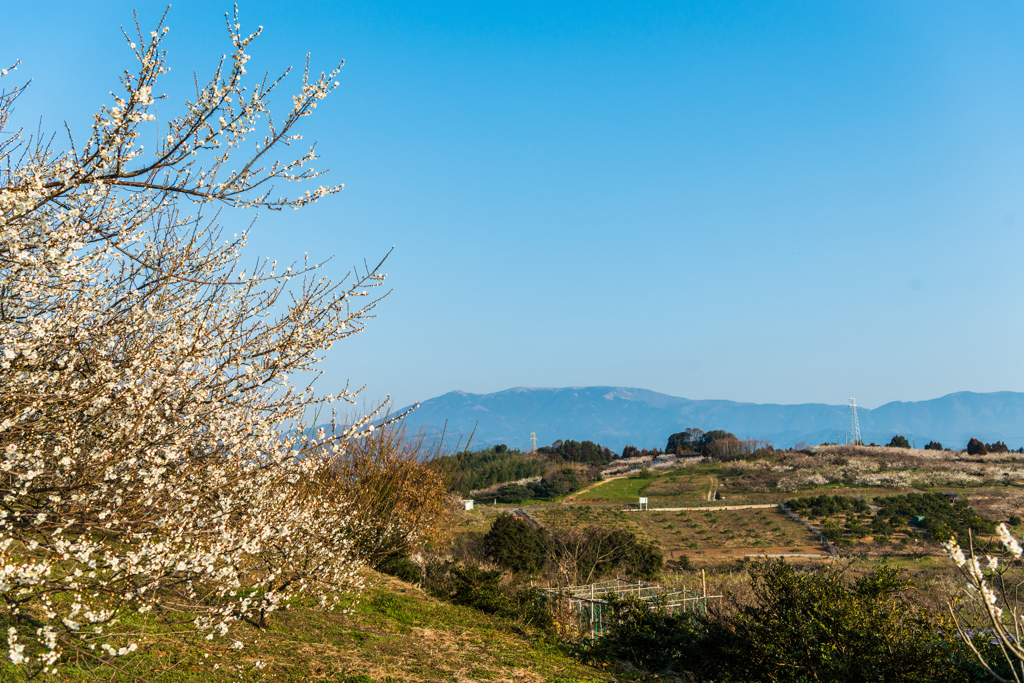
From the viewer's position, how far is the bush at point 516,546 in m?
16.1

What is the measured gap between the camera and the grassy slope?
19.4 feet

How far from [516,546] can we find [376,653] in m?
9.15

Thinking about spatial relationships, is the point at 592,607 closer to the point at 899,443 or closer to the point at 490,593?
the point at 490,593

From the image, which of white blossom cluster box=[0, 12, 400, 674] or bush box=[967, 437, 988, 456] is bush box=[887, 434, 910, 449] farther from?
white blossom cluster box=[0, 12, 400, 674]

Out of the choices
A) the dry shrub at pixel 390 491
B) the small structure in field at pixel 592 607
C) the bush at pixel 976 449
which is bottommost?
the small structure in field at pixel 592 607

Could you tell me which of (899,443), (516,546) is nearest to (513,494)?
(516,546)

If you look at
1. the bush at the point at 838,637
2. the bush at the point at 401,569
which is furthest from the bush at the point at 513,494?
the bush at the point at 838,637

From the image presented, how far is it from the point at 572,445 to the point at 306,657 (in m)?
64.5

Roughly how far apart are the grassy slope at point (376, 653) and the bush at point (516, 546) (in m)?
4.75

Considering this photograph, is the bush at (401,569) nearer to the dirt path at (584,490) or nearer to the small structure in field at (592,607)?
the small structure in field at (592,607)

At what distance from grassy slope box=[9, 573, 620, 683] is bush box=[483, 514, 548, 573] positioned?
4746 millimetres

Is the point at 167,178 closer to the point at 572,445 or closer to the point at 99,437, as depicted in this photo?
the point at 99,437

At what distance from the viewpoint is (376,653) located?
7.86m

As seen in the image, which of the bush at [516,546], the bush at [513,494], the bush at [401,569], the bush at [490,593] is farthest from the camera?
the bush at [513,494]
